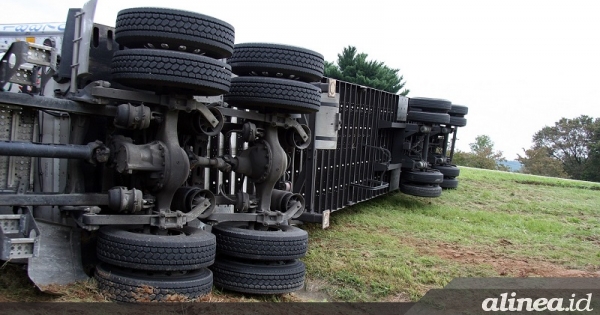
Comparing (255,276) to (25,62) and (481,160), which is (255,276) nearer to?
(25,62)

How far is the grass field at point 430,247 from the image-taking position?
6.04m

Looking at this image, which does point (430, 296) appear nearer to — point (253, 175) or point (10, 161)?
point (253, 175)

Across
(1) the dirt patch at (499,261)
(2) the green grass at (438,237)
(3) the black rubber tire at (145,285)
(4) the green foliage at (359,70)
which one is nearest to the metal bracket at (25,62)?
(3) the black rubber tire at (145,285)

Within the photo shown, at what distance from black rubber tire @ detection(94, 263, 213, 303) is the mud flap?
233mm

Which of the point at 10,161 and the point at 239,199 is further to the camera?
the point at 239,199

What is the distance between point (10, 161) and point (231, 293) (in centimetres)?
229

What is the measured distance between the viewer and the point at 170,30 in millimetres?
4605

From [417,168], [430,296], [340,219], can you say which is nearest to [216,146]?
[430,296]

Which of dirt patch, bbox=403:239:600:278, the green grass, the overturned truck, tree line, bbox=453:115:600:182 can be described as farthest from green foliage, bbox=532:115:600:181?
the overturned truck

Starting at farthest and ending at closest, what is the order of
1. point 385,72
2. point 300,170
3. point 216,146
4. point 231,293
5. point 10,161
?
point 385,72, point 300,170, point 216,146, point 231,293, point 10,161

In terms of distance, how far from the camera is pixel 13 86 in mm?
6039

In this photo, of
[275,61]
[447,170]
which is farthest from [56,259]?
[447,170]

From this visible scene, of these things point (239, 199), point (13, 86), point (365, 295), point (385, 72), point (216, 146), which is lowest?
point (365, 295)

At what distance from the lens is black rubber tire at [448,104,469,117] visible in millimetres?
13832
